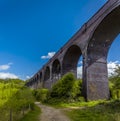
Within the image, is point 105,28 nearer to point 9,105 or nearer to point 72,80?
point 72,80

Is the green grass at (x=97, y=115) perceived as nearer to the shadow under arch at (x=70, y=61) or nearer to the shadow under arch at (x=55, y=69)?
the shadow under arch at (x=70, y=61)

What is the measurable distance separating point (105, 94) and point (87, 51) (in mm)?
5058

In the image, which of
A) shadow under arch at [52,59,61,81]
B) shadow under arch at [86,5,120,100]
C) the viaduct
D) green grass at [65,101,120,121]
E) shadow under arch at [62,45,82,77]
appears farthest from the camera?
shadow under arch at [52,59,61,81]

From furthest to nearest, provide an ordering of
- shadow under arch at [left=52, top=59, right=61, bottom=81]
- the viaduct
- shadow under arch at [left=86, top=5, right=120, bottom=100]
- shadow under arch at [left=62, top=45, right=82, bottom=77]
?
shadow under arch at [left=52, top=59, right=61, bottom=81] → shadow under arch at [left=62, top=45, right=82, bottom=77] → shadow under arch at [left=86, top=5, right=120, bottom=100] → the viaduct

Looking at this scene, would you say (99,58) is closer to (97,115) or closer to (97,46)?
(97,46)

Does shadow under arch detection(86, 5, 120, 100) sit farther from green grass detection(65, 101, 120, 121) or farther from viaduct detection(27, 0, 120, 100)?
green grass detection(65, 101, 120, 121)

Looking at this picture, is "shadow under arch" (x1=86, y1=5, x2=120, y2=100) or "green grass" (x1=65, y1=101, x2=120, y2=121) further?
"shadow under arch" (x1=86, y1=5, x2=120, y2=100)

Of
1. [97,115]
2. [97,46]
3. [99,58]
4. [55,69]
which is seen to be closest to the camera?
[97,115]

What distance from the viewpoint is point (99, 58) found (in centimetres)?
1998

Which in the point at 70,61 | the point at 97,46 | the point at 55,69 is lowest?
the point at 55,69

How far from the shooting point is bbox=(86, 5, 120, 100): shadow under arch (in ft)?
59.5

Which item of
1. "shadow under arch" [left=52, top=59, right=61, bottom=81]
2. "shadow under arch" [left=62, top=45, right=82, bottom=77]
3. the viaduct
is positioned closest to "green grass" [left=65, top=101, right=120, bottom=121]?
the viaduct

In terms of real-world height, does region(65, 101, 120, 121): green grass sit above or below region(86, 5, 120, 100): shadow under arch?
below

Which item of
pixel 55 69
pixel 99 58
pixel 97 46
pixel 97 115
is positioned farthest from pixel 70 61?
pixel 97 115
